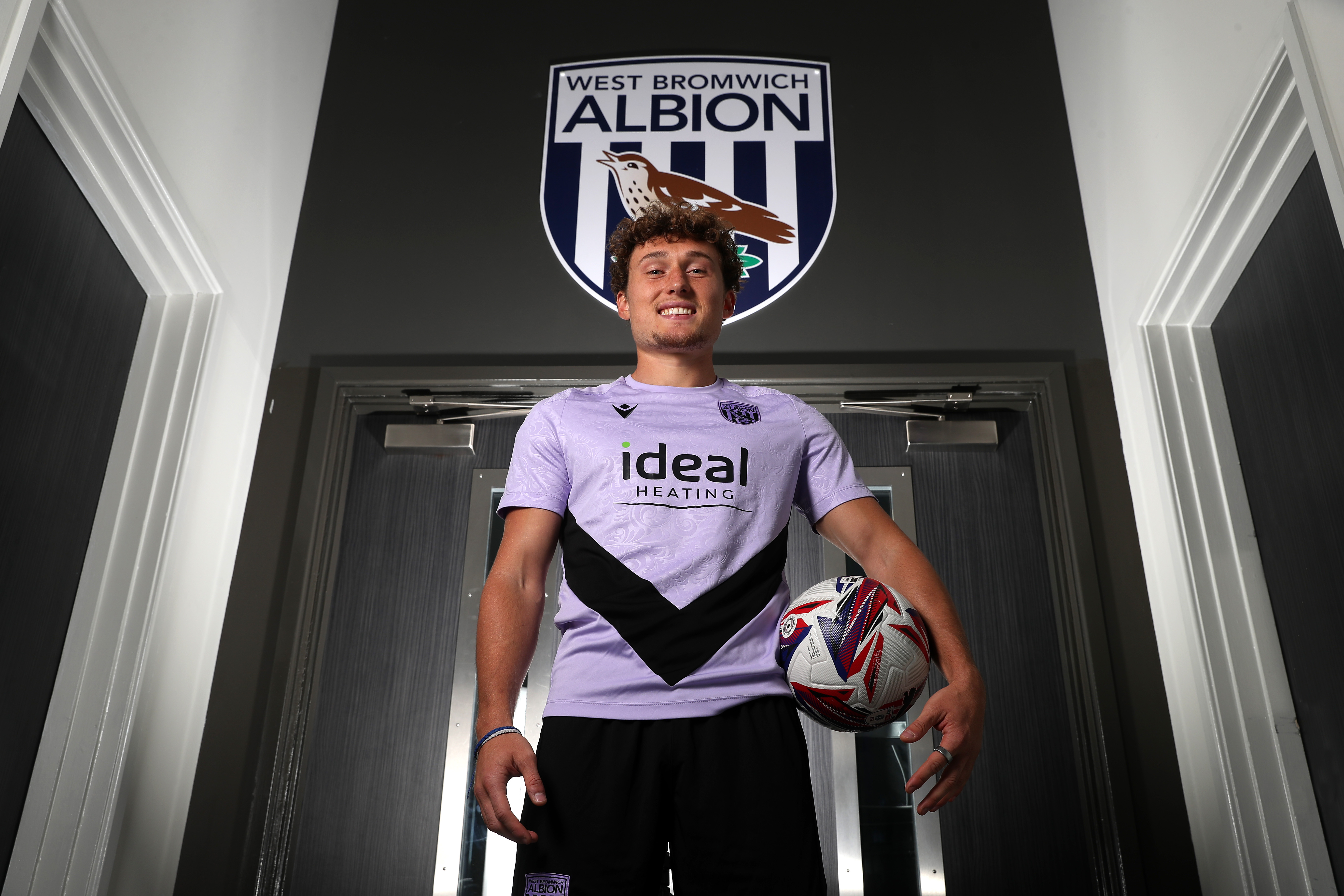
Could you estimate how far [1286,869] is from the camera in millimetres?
1914

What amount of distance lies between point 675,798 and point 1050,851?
1.40 m

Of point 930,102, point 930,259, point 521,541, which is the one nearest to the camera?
point 521,541

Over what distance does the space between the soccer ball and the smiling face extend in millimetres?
511

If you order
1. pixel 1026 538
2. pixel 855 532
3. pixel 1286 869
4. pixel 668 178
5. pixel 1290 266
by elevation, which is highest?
pixel 668 178

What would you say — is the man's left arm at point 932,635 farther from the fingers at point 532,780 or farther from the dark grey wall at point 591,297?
the dark grey wall at point 591,297

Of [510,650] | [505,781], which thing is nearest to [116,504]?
[510,650]

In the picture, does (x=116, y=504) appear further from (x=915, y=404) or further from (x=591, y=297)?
(x=915, y=404)

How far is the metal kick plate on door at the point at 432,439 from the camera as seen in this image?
8.65 feet

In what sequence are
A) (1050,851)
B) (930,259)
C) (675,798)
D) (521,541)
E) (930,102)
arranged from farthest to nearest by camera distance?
(930,102), (930,259), (1050,851), (521,541), (675,798)

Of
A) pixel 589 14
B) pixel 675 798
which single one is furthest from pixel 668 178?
pixel 675 798

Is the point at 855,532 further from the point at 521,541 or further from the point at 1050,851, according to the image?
the point at 1050,851

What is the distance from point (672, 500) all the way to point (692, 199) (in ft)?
5.22

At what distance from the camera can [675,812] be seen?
125 centimetres

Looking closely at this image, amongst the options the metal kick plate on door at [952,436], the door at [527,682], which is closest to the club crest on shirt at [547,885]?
the door at [527,682]
